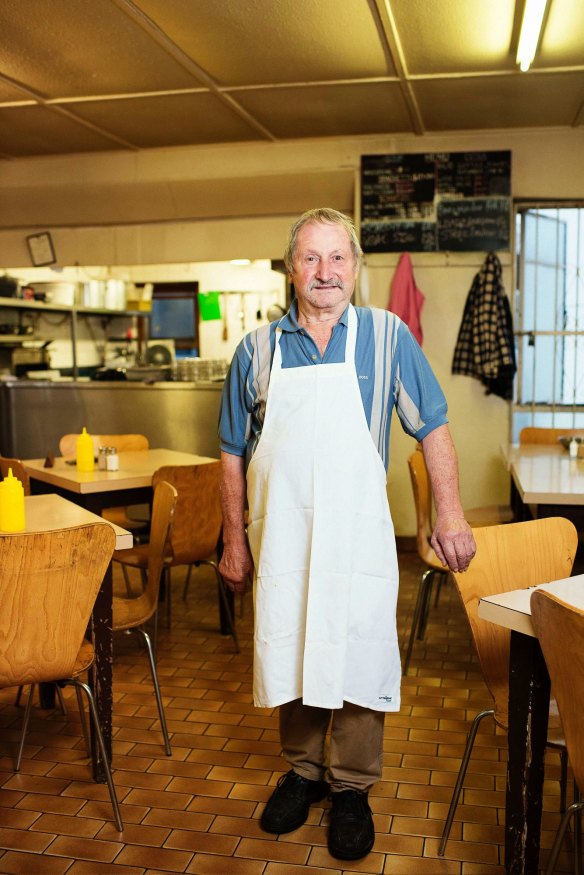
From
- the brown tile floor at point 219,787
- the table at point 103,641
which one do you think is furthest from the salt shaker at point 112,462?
the table at point 103,641

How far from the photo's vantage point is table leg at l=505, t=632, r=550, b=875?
5.87 ft

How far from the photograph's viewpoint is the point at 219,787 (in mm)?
2609

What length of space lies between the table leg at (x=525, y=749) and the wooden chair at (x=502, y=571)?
0.28m

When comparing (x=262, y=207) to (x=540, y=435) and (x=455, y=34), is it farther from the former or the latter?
(x=540, y=435)

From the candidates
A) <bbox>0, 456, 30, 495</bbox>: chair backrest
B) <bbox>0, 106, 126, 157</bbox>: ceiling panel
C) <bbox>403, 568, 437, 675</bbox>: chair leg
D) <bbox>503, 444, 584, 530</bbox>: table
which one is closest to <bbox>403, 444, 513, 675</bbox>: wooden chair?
<bbox>403, 568, 437, 675</bbox>: chair leg

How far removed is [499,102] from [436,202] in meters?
0.85

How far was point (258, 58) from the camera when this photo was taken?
14.1 ft

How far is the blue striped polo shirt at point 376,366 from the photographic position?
7.26 ft

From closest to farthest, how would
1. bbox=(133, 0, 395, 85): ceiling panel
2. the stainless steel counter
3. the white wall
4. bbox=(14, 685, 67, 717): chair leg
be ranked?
bbox=(14, 685, 67, 717): chair leg → bbox=(133, 0, 395, 85): ceiling panel → the white wall → the stainless steel counter

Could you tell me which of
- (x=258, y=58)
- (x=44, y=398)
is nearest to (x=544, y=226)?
(x=258, y=58)

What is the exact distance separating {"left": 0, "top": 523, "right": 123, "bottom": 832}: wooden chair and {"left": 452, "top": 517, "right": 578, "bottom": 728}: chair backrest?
0.93 metres

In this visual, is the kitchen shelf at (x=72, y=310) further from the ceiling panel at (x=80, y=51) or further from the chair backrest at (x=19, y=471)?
the chair backrest at (x=19, y=471)

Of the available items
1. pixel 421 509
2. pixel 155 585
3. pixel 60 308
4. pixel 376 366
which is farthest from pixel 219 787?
pixel 60 308

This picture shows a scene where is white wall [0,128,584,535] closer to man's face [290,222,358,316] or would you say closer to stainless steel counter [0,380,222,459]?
stainless steel counter [0,380,222,459]
